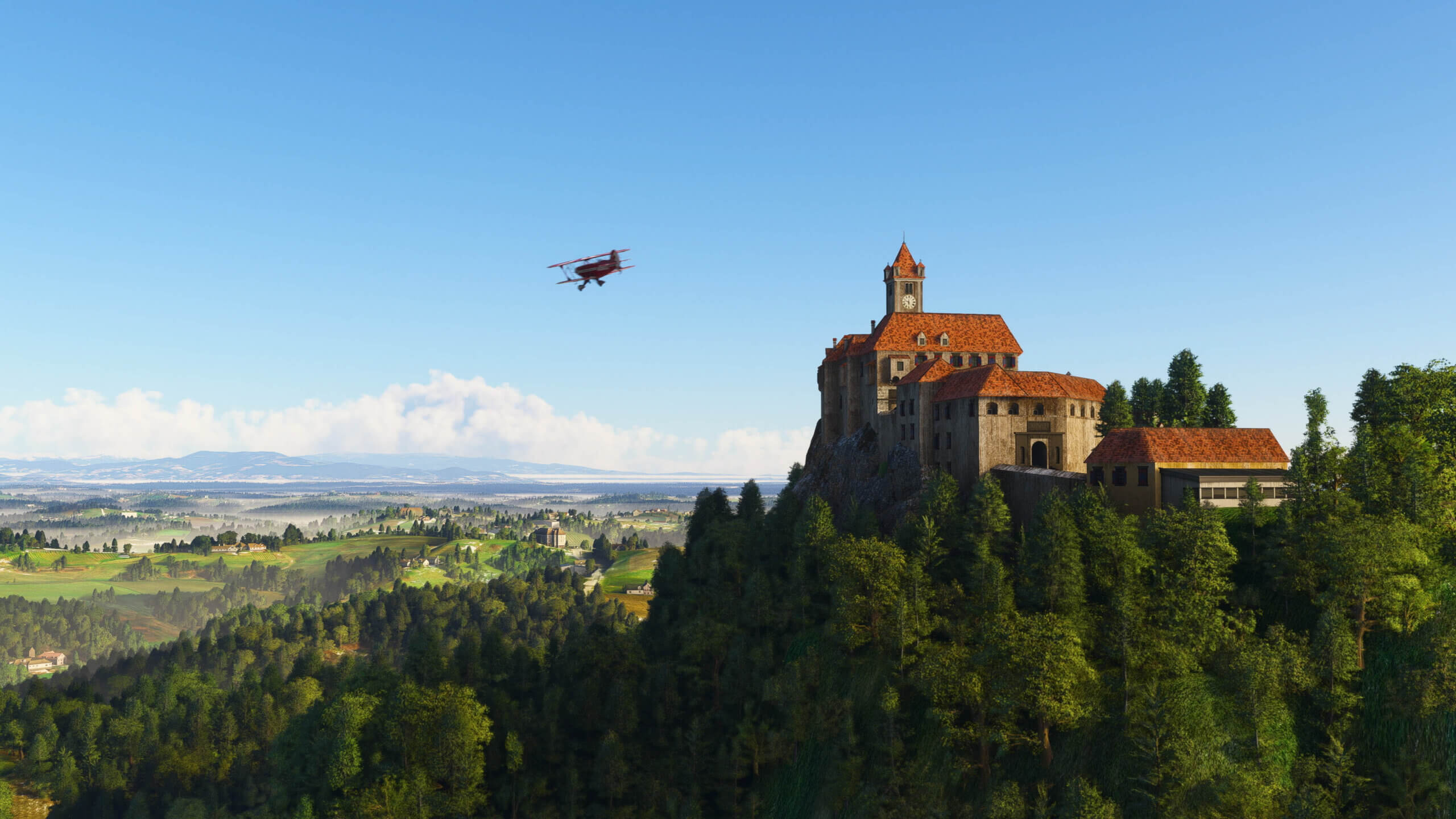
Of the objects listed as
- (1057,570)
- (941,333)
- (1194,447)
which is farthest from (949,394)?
(1057,570)

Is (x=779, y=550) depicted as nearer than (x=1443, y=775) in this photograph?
No

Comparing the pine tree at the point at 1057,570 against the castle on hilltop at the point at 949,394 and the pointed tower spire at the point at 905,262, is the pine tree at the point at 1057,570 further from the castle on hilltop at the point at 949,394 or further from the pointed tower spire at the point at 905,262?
the pointed tower spire at the point at 905,262

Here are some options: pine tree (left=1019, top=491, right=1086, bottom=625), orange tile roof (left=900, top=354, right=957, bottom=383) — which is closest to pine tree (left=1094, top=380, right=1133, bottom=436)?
orange tile roof (left=900, top=354, right=957, bottom=383)

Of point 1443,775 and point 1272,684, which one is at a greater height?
point 1272,684

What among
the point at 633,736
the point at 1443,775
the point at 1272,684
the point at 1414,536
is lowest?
the point at 633,736

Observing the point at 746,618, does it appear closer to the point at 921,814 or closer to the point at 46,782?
the point at 921,814

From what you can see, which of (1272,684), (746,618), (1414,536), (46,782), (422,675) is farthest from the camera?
(46,782)

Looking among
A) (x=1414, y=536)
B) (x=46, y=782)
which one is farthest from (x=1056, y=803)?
(x=46, y=782)
